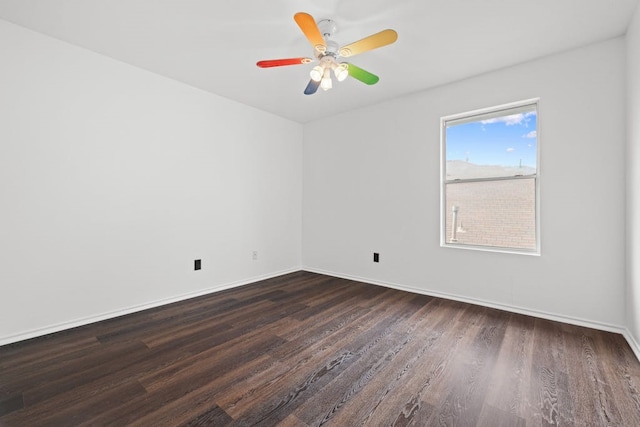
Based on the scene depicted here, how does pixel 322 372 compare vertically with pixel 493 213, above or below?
below

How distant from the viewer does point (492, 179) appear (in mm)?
3051

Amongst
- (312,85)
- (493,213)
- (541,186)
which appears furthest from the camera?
(493,213)

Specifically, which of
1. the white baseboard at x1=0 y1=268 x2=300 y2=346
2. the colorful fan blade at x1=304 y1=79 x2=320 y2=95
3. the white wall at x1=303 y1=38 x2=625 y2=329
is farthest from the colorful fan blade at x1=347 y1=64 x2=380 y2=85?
the white baseboard at x1=0 y1=268 x2=300 y2=346

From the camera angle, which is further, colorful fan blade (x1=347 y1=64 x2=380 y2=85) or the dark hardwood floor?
colorful fan blade (x1=347 y1=64 x2=380 y2=85)

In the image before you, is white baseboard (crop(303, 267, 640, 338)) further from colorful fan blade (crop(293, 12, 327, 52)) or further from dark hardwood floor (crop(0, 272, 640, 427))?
colorful fan blade (crop(293, 12, 327, 52))

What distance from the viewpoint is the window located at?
283 centimetres

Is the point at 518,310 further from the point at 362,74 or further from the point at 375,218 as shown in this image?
the point at 362,74

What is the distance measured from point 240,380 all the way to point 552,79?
3704mm

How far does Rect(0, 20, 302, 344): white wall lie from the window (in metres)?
2.67

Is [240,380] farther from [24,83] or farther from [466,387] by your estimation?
[24,83]

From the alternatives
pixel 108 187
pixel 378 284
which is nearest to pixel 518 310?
pixel 378 284

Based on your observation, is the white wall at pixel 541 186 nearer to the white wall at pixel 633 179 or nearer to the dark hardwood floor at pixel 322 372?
the white wall at pixel 633 179

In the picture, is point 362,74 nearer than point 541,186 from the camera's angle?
Yes

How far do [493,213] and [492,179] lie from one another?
377 millimetres
